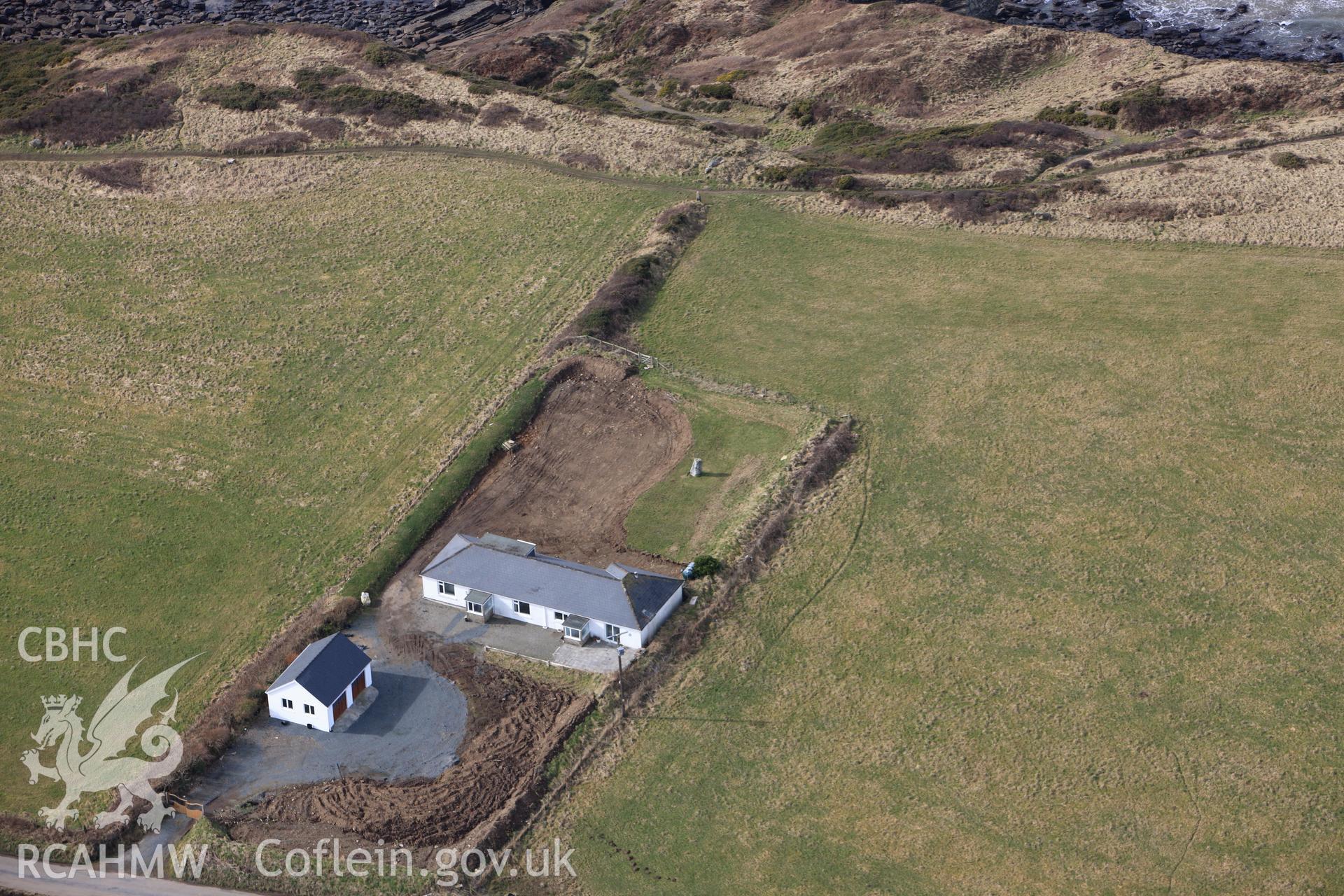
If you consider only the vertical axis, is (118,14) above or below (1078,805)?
above

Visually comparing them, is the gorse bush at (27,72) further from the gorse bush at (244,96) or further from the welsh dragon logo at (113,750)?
the welsh dragon logo at (113,750)

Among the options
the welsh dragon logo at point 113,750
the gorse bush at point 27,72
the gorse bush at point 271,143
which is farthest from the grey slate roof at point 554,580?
the gorse bush at point 27,72

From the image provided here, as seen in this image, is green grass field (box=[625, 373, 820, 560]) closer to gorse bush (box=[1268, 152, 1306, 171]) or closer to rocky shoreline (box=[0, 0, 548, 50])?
gorse bush (box=[1268, 152, 1306, 171])

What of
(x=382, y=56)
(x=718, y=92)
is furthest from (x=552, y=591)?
(x=382, y=56)

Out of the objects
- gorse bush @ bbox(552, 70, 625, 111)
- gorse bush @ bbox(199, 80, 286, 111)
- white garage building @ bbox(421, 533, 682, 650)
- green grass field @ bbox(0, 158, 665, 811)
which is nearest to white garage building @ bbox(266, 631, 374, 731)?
green grass field @ bbox(0, 158, 665, 811)

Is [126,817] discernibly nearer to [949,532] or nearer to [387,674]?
[387,674]

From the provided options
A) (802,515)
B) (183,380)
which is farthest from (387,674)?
(183,380)

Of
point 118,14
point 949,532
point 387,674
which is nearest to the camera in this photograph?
point 387,674

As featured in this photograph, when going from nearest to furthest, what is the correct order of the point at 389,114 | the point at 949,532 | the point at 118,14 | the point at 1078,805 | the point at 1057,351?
the point at 1078,805
the point at 949,532
the point at 1057,351
the point at 389,114
the point at 118,14
